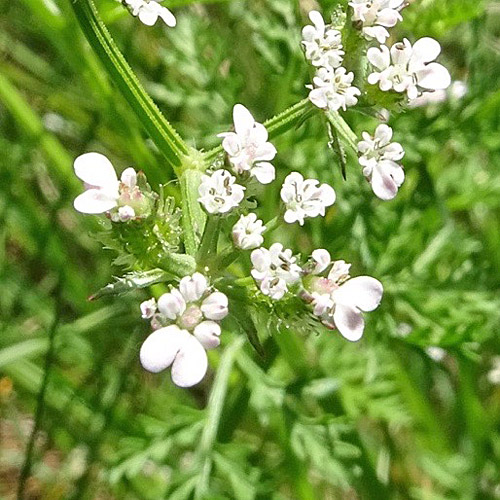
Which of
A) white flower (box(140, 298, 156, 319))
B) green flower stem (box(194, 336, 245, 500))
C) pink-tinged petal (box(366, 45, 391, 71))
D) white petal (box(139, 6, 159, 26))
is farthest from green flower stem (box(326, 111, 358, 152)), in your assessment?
green flower stem (box(194, 336, 245, 500))

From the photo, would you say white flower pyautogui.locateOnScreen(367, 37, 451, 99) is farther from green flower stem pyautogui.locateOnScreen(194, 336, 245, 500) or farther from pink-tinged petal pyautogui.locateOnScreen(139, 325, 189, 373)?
green flower stem pyautogui.locateOnScreen(194, 336, 245, 500)

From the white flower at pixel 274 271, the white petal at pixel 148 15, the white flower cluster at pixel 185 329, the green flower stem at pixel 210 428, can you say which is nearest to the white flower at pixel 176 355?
the white flower cluster at pixel 185 329

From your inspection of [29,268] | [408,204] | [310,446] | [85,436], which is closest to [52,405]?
[85,436]

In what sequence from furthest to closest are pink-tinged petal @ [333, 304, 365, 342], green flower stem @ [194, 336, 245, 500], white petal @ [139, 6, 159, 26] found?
green flower stem @ [194, 336, 245, 500] < white petal @ [139, 6, 159, 26] < pink-tinged petal @ [333, 304, 365, 342]

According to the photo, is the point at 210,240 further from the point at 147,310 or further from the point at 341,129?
the point at 341,129

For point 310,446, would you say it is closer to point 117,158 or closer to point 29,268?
point 117,158

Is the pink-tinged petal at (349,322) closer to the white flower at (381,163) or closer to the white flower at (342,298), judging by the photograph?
the white flower at (342,298)
